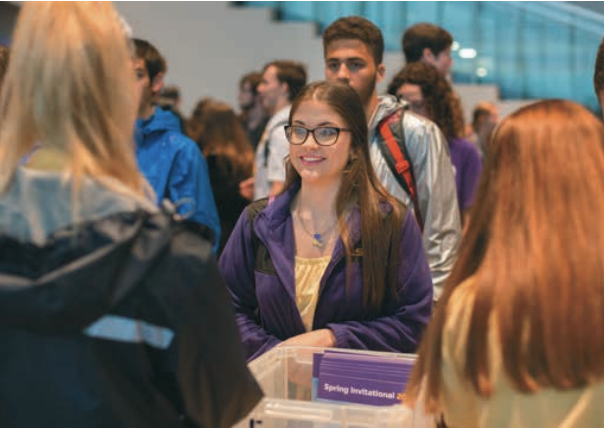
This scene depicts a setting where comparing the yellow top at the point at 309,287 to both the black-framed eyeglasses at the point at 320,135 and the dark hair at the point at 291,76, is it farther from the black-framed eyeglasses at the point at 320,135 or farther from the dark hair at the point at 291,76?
the dark hair at the point at 291,76

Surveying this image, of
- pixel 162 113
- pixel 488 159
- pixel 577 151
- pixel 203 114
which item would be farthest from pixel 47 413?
pixel 203 114

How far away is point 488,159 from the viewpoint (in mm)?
1484

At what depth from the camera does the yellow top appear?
2.29m

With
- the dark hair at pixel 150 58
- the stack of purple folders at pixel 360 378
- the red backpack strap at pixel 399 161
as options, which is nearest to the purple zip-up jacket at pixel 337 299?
the stack of purple folders at pixel 360 378

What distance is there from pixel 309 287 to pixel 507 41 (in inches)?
226

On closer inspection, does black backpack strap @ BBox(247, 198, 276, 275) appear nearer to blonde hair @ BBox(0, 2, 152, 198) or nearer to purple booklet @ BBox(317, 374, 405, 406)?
purple booklet @ BBox(317, 374, 405, 406)

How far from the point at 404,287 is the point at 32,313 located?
1.28 m

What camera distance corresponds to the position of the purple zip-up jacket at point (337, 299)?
88.6 inches

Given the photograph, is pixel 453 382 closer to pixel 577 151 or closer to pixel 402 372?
pixel 577 151

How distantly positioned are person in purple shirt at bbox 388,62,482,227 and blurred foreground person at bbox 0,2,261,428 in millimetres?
2595

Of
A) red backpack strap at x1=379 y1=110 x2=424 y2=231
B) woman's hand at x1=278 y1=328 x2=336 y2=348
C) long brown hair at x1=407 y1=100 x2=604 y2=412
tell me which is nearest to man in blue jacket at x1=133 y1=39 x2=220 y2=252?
red backpack strap at x1=379 y1=110 x2=424 y2=231

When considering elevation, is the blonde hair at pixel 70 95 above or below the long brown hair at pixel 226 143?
above

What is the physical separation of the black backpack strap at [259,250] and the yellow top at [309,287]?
0.08 metres

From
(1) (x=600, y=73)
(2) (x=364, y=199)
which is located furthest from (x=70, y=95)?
(1) (x=600, y=73)
